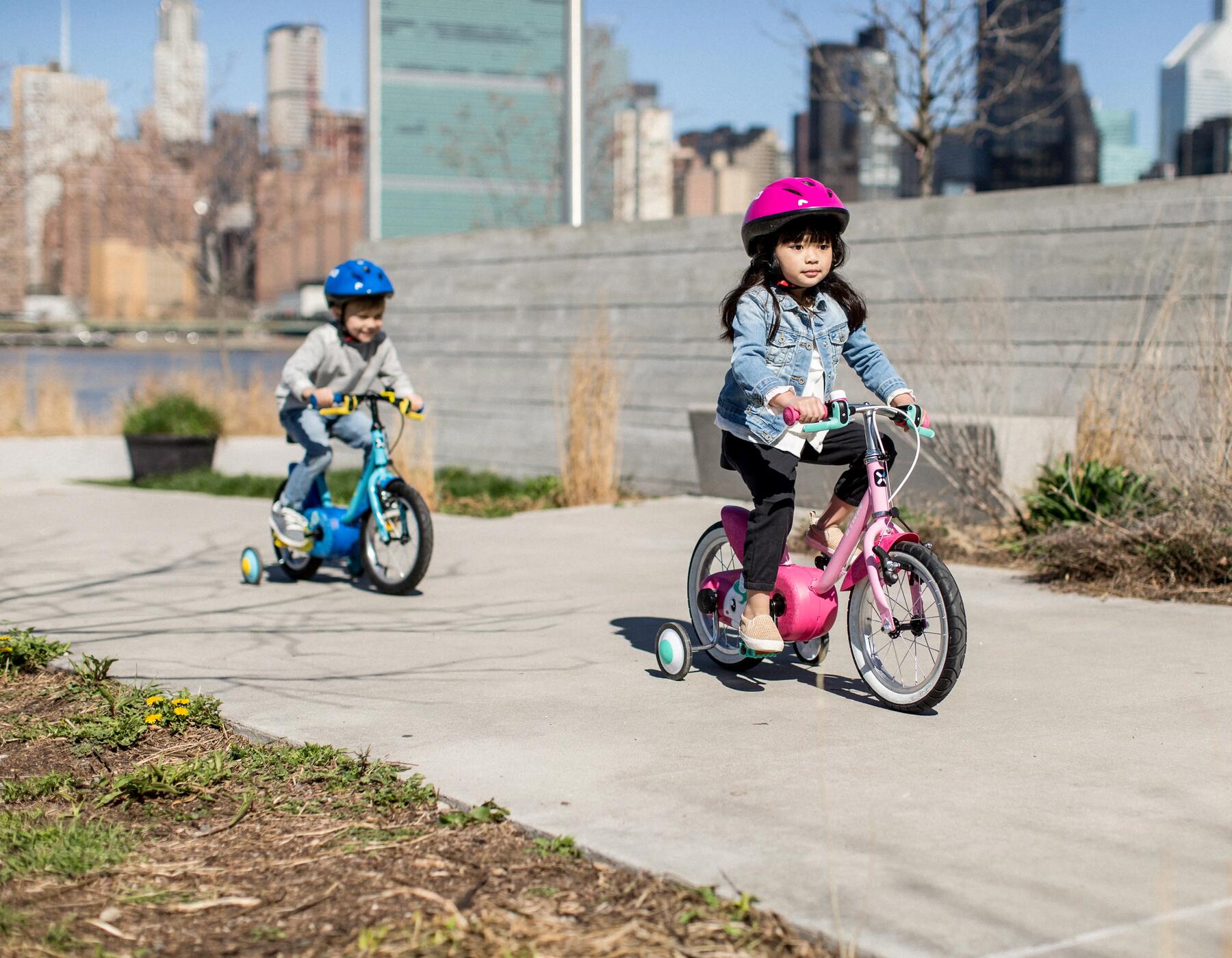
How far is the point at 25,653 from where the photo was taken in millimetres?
5621

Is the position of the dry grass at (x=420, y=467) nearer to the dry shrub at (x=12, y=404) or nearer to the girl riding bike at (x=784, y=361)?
the girl riding bike at (x=784, y=361)

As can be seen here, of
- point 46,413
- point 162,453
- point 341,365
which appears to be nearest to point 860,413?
point 341,365

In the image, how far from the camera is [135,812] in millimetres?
3951

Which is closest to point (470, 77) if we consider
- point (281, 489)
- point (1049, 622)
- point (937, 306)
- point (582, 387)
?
point (582, 387)

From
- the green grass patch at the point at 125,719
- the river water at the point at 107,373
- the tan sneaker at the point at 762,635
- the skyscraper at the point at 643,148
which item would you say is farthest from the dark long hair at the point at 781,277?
the skyscraper at the point at 643,148

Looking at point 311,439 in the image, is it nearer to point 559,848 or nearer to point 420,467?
point 420,467

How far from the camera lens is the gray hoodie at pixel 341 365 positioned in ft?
25.1

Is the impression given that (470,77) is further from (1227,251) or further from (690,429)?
(1227,251)

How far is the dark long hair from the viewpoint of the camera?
5.07 meters

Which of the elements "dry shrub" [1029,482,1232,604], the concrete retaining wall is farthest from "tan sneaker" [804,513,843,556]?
the concrete retaining wall

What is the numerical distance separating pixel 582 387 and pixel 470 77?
8.69 meters

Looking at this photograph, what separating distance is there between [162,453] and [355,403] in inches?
277

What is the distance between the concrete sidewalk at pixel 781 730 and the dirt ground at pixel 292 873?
0.56 feet

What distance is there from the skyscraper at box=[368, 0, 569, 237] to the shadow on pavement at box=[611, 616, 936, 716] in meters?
9.18
